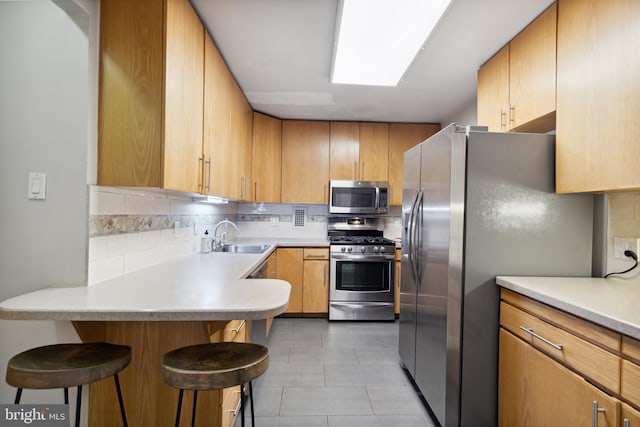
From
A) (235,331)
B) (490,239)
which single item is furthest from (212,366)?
(490,239)

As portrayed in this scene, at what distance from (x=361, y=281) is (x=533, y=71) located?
2503mm

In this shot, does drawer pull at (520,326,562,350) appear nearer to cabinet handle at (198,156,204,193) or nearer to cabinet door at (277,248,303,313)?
cabinet handle at (198,156,204,193)

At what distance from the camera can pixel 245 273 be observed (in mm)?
1856

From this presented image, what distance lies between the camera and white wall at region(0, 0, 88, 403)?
1419 millimetres

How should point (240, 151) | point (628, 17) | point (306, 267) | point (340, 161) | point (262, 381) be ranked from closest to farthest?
point (628, 17)
point (262, 381)
point (240, 151)
point (306, 267)
point (340, 161)

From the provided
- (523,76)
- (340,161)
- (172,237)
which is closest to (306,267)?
(340,161)

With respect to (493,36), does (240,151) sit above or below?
below

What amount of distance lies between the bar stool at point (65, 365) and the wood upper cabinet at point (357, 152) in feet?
10.3

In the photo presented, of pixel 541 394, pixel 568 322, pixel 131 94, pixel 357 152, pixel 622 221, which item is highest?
pixel 357 152

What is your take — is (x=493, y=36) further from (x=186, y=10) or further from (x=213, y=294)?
(x=213, y=294)

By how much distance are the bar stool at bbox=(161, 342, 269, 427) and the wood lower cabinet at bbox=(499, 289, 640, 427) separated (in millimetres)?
1146

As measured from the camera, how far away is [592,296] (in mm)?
1312

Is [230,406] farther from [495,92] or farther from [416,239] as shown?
[495,92]

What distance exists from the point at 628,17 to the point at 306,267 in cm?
309
